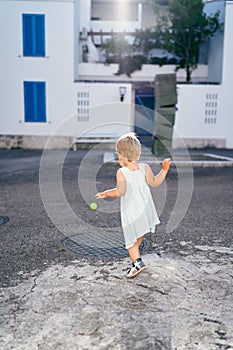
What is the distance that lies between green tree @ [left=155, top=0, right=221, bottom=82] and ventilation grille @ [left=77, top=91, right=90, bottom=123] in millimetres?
4002

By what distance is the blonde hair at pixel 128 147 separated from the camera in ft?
12.2

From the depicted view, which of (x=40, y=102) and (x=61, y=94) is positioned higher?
(x=61, y=94)

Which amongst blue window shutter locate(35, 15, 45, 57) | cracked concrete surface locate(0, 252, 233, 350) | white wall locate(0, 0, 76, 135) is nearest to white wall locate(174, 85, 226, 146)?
white wall locate(0, 0, 76, 135)

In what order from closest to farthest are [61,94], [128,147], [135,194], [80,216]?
[128,147], [135,194], [80,216], [61,94]

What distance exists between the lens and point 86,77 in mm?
17922

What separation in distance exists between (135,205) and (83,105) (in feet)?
42.5

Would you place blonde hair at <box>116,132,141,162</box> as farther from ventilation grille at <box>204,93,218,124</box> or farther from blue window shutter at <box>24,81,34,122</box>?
ventilation grille at <box>204,93,218,124</box>

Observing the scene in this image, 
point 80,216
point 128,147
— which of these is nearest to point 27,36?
point 80,216

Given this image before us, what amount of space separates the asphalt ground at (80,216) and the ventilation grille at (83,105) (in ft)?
20.5

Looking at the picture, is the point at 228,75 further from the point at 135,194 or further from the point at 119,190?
the point at 119,190

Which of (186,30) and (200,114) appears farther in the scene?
(186,30)

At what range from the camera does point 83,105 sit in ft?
53.8

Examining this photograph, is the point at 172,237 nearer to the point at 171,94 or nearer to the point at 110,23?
the point at 171,94

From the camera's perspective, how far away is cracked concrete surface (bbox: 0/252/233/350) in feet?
9.36
